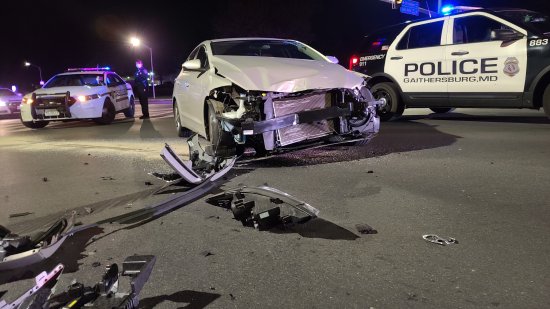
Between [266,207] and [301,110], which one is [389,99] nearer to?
[301,110]

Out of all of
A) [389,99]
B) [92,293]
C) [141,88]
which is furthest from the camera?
[141,88]

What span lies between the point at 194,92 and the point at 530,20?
6.09m

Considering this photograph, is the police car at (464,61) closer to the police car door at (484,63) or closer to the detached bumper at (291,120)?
the police car door at (484,63)

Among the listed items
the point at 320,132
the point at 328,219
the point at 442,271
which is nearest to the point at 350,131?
the point at 320,132

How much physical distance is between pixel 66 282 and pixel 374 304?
1785 mm

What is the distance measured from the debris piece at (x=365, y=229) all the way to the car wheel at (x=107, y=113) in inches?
405

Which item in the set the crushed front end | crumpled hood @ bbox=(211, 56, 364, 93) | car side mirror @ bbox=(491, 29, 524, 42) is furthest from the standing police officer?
car side mirror @ bbox=(491, 29, 524, 42)

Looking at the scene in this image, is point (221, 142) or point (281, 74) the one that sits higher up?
point (281, 74)

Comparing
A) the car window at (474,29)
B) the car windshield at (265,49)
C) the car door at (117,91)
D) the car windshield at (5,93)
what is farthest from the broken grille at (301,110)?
the car windshield at (5,93)

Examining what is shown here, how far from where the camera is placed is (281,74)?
5.38 meters

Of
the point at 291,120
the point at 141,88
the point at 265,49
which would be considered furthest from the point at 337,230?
the point at 141,88

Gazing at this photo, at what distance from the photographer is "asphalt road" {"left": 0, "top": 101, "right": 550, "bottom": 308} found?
254 centimetres

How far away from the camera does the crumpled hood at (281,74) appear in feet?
17.1

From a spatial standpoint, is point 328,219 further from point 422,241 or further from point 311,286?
point 311,286
